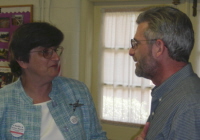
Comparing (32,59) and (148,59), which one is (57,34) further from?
(148,59)

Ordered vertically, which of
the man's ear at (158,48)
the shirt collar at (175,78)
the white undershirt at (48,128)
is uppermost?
the man's ear at (158,48)

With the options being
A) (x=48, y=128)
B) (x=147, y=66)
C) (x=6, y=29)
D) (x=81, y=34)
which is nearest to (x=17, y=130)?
(x=48, y=128)

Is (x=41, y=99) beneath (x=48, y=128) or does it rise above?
above

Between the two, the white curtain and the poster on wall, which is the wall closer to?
the white curtain

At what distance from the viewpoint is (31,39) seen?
1328mm

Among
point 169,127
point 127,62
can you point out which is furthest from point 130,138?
point 169,127

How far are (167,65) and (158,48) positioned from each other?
88mm

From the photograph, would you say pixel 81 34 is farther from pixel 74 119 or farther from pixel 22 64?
pixel 74 119

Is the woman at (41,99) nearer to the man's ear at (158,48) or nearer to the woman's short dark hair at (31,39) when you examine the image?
the woman's short dark hair at (31,39)

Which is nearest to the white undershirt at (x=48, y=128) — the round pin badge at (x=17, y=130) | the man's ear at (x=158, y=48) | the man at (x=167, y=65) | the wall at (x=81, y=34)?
the round pin badge at (x=17, y=130)

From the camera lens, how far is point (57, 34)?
1403mm

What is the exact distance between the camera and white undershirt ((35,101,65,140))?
4.16 ft

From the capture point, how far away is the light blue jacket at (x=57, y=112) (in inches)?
49.3

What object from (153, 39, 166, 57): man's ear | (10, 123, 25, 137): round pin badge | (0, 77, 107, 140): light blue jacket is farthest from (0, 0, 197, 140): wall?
(153, 39, 166, 57): man's ear
